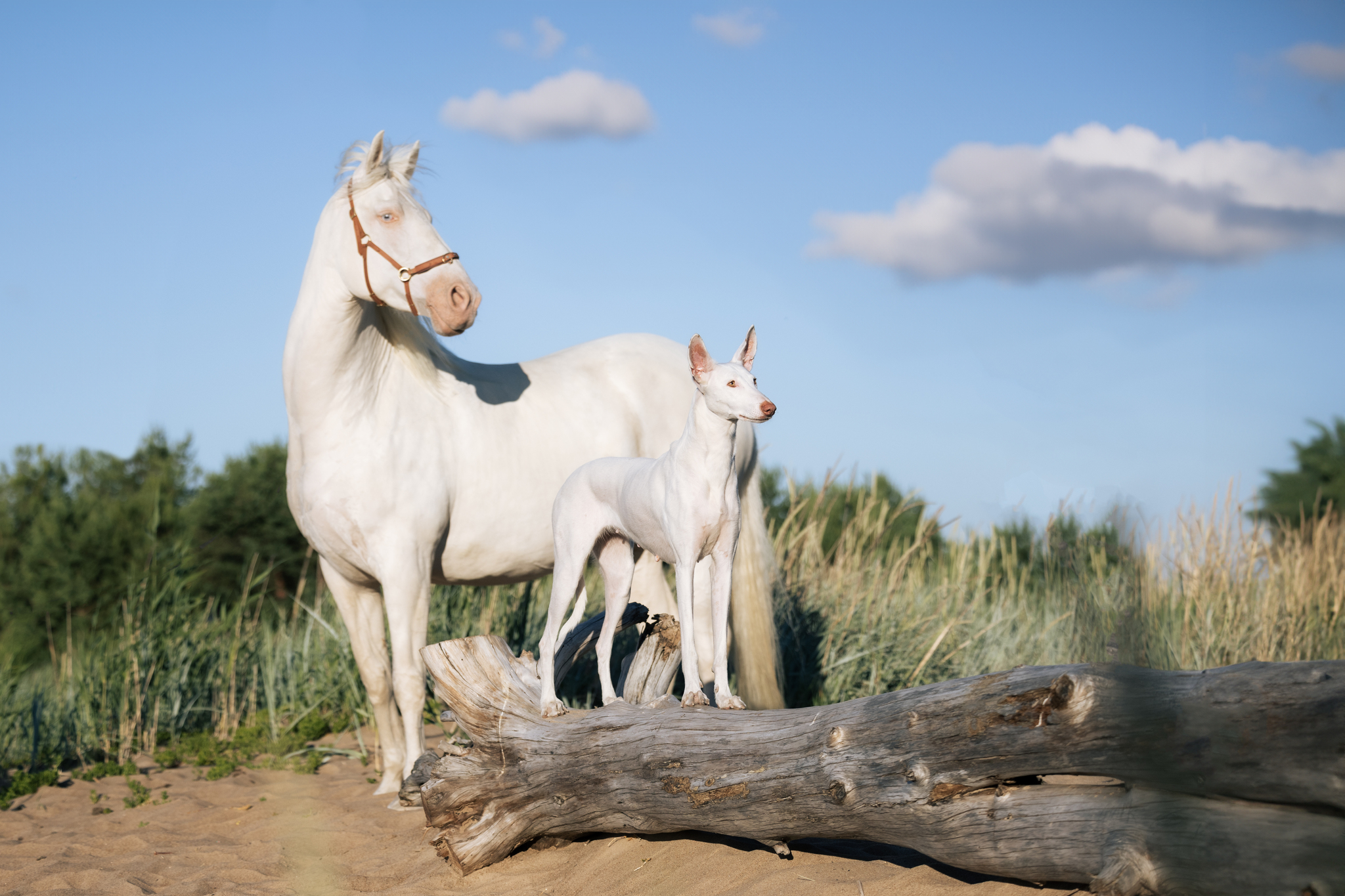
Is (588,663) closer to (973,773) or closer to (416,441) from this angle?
(416,441)

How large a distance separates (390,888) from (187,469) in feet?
62.9

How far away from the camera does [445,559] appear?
5371 millimetres

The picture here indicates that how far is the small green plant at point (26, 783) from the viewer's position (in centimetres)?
616

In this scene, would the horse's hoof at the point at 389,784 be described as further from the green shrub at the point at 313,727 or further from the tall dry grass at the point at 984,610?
the tall dry grass at the point at 984,610

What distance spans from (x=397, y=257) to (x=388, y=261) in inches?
1.9

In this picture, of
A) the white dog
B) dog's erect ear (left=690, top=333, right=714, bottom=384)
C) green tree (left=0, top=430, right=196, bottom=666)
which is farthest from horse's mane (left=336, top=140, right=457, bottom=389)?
green tree (left=0, top=430, right=196, bottom=666)

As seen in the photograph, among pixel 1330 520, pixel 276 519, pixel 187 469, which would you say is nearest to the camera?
pixel 1330 520

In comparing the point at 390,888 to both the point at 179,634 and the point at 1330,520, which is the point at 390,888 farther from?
the point at 1330,520

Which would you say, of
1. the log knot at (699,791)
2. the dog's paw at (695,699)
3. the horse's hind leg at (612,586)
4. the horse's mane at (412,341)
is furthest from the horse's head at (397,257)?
the log knot at (699,791)

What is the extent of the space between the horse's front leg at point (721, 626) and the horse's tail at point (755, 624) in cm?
147

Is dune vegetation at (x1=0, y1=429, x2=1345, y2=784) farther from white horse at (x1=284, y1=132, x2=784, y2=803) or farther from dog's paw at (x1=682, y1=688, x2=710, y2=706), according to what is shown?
dog's paw at (x1=682, y1=688, x2=710, y2=706)

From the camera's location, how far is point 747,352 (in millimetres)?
3732

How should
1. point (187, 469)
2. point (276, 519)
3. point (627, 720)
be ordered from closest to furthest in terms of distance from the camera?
point (627, 720) < point (276, 519) < point (187, 469)

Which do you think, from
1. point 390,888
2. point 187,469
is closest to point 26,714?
point 390,888
